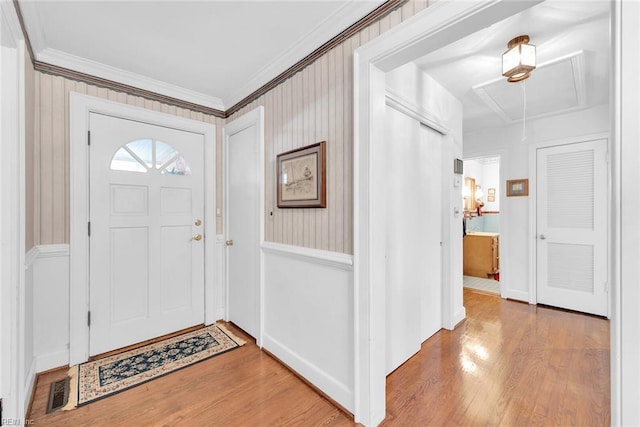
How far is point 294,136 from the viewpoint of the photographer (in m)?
2.13

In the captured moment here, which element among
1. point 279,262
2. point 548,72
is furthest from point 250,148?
point 548,72

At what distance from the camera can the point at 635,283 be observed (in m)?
0.86

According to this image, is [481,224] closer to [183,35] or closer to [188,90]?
[188,90]

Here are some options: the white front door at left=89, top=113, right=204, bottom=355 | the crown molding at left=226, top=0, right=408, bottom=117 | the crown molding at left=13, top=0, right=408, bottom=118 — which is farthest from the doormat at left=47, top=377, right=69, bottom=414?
the crown molding at left=226, top=0, right=408, bottom=117

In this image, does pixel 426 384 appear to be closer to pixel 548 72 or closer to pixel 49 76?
pixel 548 72

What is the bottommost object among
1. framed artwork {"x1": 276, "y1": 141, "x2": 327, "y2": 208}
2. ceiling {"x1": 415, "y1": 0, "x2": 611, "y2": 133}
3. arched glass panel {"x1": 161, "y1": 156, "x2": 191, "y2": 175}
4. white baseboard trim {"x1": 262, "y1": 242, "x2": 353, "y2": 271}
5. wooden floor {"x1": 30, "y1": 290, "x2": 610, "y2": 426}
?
wooden floor {"x1": 30, "y1": 290, "x2": 610, "y2": 426}

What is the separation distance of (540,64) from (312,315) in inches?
108

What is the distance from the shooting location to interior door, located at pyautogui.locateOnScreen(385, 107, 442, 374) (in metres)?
2.11

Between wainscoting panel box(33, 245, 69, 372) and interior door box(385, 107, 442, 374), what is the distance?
2.47m

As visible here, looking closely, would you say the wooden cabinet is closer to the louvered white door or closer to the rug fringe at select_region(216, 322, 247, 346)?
the louvered white door

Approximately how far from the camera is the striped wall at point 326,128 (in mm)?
1709

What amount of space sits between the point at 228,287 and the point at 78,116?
77.8 inches

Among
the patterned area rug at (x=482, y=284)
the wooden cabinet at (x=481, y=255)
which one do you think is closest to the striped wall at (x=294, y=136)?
the patterned area rug at (x=482, y=284)

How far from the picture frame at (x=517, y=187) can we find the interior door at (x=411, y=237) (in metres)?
1.66
